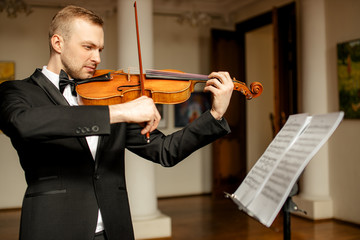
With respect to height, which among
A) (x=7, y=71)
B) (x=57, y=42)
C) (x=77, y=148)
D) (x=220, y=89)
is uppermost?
(x=7, y=71)

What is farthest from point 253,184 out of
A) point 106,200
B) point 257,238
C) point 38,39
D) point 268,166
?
point 38,39

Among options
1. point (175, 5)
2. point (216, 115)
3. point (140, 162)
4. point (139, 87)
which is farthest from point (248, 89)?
point (175, 5)

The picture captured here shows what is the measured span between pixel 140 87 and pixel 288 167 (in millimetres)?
798

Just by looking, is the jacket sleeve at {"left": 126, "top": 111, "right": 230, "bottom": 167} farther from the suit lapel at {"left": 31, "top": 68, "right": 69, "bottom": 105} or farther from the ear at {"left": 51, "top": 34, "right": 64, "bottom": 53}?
the ear at {"left": 51, "top": 34, "right": 64, "bottom": 53}

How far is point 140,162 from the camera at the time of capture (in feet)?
14.9

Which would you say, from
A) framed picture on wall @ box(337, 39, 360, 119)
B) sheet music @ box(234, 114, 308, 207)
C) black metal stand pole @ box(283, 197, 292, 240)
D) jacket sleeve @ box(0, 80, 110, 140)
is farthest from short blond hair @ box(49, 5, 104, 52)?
framed picture on wall @ box(337, 39, 360, 119)

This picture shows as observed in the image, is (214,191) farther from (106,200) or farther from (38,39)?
(106,200)

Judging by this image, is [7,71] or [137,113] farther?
[7,71]

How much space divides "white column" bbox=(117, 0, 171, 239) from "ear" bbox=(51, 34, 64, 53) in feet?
9.37

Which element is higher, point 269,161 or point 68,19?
point 68,19

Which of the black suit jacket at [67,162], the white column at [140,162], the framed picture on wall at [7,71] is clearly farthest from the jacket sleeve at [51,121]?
the framed picture on wall at [7,71]

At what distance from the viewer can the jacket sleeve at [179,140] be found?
1624 millimetres

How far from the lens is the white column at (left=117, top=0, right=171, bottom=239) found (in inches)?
176

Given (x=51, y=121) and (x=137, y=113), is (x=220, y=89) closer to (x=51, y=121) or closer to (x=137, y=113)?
(x=137, y=113)
